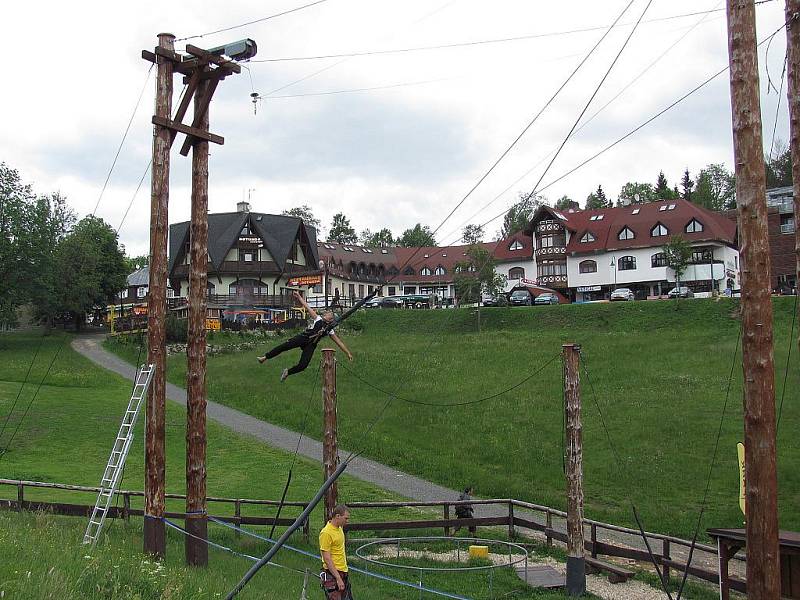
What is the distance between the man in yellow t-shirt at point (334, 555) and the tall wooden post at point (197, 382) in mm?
3801

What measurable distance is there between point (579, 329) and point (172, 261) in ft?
129

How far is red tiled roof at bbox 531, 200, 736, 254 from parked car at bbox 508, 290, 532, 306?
1000 cm

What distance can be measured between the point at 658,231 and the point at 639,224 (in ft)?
7.07

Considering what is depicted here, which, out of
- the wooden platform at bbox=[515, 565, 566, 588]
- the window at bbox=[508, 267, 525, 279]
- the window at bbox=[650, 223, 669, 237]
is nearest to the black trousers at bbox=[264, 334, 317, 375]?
the wooden platform at bbox=[515, 565, 566, 588]

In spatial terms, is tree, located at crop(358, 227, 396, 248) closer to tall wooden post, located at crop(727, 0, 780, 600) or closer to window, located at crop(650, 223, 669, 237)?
window, located at crop(650, 223, 669, 237)

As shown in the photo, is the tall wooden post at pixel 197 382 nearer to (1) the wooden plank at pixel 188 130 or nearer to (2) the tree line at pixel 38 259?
(1) the wooden plank at pixel 188 130

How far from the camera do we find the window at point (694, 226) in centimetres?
6538

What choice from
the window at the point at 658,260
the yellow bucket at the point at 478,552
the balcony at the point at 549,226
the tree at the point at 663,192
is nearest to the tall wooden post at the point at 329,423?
the yellow bucket at the point at 478,552

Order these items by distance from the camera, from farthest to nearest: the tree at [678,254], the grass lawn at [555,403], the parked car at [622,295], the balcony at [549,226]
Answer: the balcony at [549,226], the parked car at [622,295], the tree at [678,254], the grass lawn at [555,403]

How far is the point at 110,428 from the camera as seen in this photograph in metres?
34.3

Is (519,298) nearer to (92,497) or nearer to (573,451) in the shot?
(92,497)

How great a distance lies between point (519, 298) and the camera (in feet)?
205

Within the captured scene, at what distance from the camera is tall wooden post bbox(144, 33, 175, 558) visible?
13234 millimetres

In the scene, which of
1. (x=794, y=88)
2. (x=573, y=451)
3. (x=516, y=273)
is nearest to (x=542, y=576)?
(x=573, y=451)
